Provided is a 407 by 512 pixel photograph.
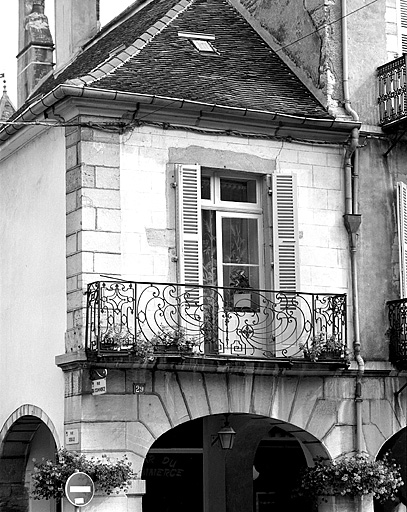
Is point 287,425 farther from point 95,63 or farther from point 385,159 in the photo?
point 95,63

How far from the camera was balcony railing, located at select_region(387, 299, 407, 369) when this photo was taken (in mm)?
16250

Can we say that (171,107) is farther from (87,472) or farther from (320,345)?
(87,472)

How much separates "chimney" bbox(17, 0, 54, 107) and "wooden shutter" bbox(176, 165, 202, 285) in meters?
7.18

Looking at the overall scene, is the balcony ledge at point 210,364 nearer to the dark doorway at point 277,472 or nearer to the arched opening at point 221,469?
the arched opening at point 221,469

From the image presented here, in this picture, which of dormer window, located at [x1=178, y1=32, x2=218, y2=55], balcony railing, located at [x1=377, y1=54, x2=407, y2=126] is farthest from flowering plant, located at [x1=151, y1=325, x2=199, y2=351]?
dormer window, located at [x1=178, y1=32, x2=218, y2=55]

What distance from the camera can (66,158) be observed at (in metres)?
15.6

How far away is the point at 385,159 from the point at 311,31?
81.1 inches

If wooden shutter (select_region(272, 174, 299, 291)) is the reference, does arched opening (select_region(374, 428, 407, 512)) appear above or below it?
below

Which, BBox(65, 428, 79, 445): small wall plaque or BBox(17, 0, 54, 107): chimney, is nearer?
BBox(65, 428, 79, 445): small wall plaque

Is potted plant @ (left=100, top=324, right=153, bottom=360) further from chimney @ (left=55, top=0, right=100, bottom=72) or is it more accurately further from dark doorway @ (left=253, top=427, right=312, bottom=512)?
chimney @ (left=55, top=0, right=100, bottom=72)

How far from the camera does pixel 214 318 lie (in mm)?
15609

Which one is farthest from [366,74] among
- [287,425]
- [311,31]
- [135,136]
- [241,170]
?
[287,425]

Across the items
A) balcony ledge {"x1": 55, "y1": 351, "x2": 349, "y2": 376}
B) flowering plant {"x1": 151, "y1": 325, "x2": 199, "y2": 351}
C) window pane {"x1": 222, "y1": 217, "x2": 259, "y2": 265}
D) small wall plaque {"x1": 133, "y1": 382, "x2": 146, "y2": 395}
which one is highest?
window pane {"x1": 222, "y1": 217, "x2": 259, "y2": 265}

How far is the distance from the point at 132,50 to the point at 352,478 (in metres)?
6.21
